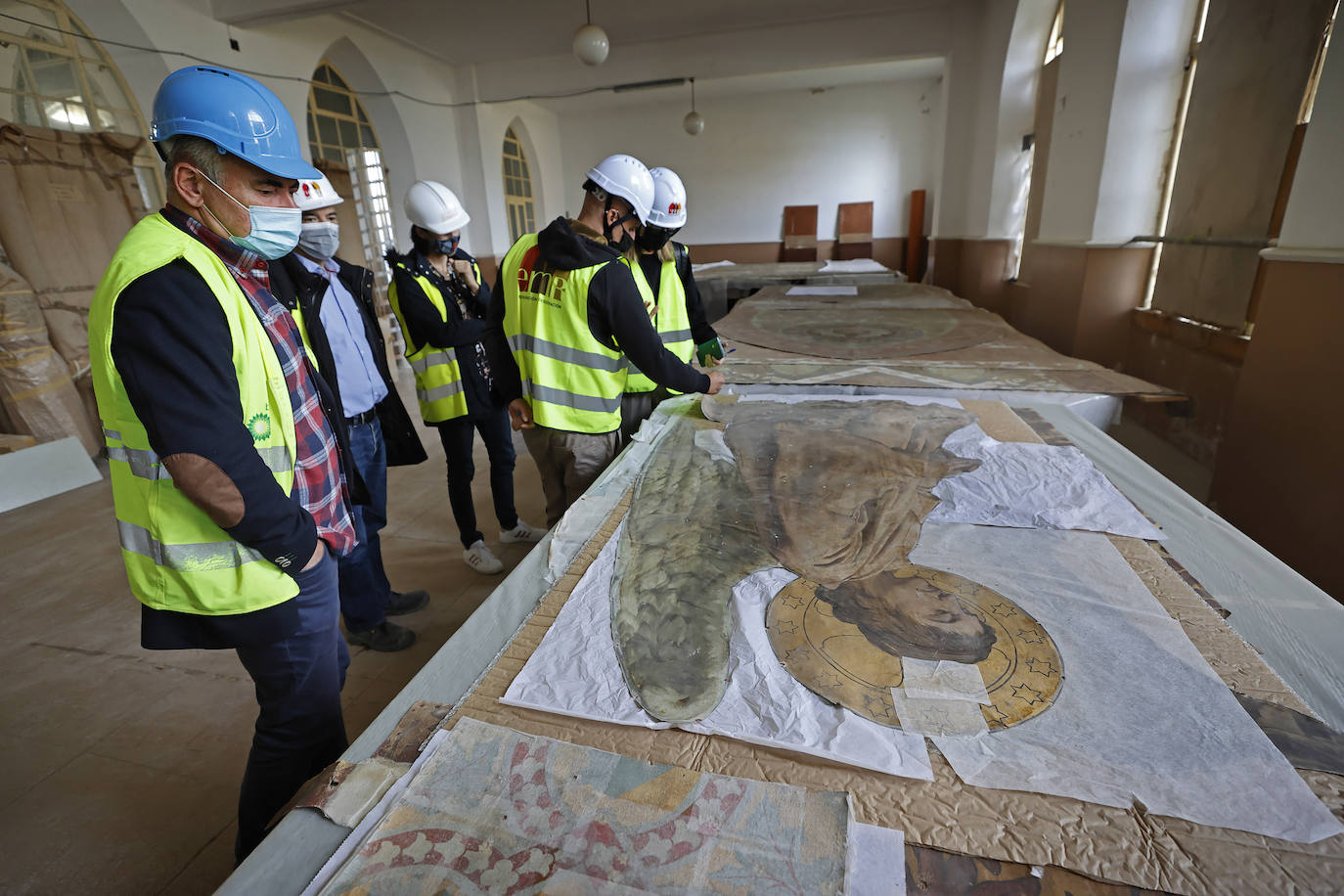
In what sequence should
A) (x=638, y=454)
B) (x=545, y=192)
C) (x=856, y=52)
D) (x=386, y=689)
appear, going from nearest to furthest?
1. (x=638, y=454)
2. (x=386, y=689)
3. (x=856, y=52)
4. (x=545, y=192)

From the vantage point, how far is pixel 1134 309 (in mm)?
3393

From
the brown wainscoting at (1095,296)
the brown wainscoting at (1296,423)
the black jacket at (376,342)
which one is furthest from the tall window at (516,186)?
the brown wainscoting at (1296,423)

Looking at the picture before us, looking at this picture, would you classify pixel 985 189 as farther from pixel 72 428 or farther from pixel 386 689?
pixel 72 428

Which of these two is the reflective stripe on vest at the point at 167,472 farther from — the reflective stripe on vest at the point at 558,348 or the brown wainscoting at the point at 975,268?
the brown wainscoting at the point at 975,268

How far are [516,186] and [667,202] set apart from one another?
8.50 metres

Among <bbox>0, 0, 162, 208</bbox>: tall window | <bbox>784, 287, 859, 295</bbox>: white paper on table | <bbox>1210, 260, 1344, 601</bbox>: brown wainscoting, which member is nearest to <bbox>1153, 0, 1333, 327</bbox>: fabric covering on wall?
<bbox>1210, 260, 1344, 601</bbox>: brown wainscoting

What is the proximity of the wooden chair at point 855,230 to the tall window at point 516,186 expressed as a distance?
5.08m

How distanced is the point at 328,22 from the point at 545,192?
15.8 ft

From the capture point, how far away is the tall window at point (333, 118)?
5770 millimetres

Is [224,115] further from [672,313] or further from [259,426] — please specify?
[672,313]

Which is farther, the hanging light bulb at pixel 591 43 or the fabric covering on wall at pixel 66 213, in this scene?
the hanging light bulb at pixel 591 43

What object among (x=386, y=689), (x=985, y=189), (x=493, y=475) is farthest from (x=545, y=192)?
(x=386, y=689)

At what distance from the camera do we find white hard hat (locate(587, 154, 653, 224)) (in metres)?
1.69

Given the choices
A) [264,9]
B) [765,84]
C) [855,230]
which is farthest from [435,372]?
[855,230]
